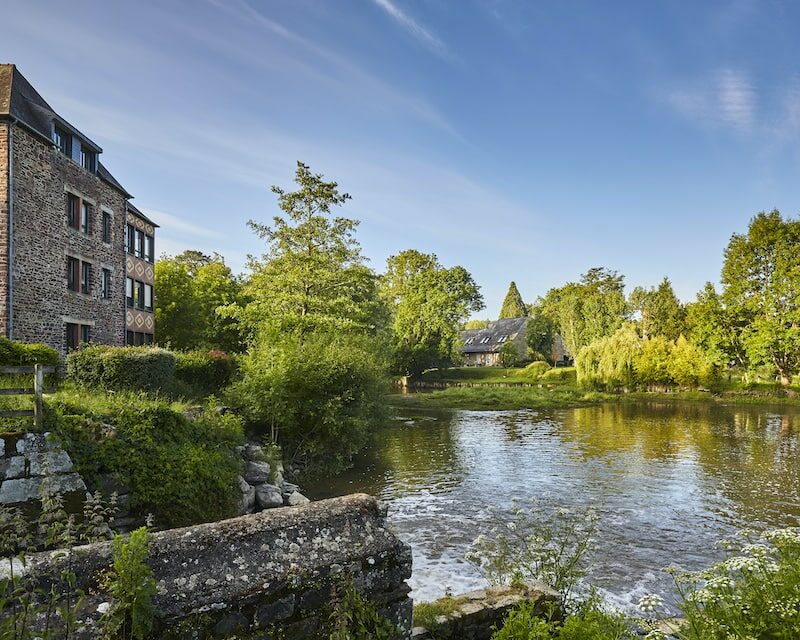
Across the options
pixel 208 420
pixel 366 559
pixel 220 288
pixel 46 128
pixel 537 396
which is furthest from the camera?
pixel 537 396

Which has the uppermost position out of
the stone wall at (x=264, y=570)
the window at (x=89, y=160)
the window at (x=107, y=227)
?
the window at (x=89, y=160)

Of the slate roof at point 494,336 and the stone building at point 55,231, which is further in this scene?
the slate roof at point 494,336

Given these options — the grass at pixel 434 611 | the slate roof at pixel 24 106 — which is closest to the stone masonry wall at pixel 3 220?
the slate roof at pixel 24 106

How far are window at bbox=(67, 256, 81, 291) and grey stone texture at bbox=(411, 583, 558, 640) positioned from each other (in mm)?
21643

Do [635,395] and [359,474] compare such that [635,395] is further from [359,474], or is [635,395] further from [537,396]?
[359,474]

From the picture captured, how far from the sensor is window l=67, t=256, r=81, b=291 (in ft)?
69.0

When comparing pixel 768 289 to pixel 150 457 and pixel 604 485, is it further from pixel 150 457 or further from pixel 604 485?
pixel 150 457

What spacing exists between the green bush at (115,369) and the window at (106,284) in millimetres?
9873

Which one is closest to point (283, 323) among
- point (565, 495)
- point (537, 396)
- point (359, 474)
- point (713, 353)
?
point (359, 474)

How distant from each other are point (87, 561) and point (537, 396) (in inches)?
1594

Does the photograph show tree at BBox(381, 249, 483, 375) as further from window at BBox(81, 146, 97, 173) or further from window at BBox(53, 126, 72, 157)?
window at BBox(53, 126, 72, 157)

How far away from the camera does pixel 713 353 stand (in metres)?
45.6

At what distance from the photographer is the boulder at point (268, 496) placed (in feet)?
37.2

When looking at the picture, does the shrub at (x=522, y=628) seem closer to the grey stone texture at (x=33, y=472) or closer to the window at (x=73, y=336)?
the grey stone texture at (x=33, y=472)
